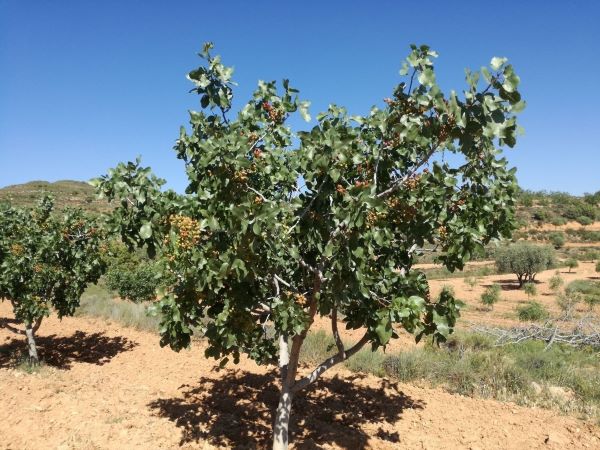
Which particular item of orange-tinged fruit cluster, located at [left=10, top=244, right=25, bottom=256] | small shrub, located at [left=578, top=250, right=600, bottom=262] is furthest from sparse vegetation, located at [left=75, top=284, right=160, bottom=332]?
small shrub, located at [left=578, top=250, right=600, bottom=262]

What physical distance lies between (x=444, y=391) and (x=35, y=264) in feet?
27.3

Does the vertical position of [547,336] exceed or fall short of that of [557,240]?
it falls short

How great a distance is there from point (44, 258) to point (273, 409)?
5.60 metres

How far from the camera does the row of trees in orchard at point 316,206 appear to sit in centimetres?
322

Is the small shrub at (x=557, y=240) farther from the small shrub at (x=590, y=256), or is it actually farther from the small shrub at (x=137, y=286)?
the small shrub at (x=137, y=286)

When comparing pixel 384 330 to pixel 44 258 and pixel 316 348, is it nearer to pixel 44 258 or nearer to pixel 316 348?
pixel 316 348

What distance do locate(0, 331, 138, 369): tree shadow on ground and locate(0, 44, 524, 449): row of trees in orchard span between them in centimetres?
728

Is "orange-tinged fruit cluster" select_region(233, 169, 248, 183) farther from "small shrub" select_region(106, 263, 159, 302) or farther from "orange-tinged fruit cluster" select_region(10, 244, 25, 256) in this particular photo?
"small shrub" select_region(106, 263, 159, 302)

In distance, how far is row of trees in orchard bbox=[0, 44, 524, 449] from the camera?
3.22 meters

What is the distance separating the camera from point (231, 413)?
23.3 feet

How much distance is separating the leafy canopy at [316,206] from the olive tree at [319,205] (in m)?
0.01

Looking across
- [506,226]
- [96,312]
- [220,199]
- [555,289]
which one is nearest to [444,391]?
[506,226]

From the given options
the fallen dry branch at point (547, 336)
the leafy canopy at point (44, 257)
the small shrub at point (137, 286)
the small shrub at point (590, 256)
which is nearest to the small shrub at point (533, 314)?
the fallen dry branch at point (547, 336)

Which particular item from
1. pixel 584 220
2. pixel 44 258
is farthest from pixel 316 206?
pixel 584 220
